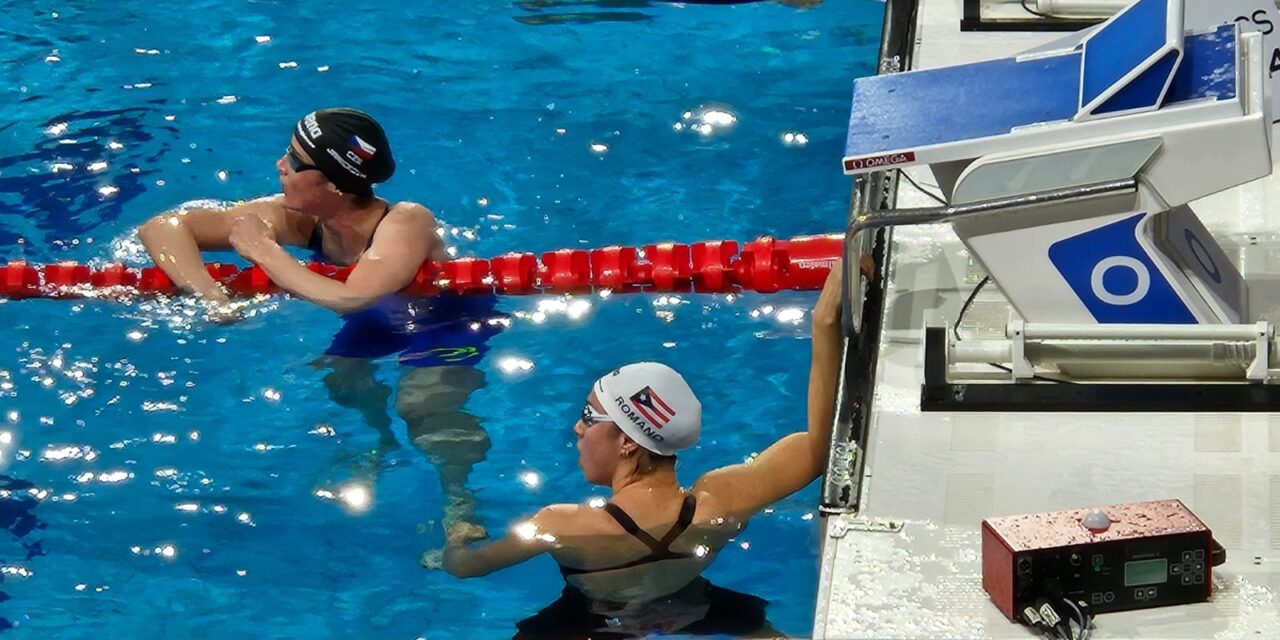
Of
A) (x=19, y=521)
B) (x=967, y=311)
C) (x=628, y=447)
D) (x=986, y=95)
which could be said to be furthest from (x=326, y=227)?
(x=986, y=95)

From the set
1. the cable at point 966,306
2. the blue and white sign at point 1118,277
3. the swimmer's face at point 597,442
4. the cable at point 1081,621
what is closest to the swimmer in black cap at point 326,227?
the swimmer's face at point 597,442

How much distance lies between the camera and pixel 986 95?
15.1 feet

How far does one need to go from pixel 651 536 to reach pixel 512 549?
398mm

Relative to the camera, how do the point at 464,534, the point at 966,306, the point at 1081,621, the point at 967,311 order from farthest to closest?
the point at 464,534, the point at 967,311, the point at 966,306, the point at 1081,621

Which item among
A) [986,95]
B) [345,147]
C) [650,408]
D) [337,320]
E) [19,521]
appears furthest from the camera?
[337,320]

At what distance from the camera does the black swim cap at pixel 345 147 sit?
18.5ft

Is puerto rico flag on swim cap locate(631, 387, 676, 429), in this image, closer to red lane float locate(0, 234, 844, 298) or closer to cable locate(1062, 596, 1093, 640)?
cable locate(1062, 596, 1093, 640)

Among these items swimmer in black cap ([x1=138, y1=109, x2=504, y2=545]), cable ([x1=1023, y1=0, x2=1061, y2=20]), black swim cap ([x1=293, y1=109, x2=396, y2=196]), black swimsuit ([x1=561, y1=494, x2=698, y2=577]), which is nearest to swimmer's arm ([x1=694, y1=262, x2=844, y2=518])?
black swimsuit ([x1=561, y1=494, x2=698, y2=577])

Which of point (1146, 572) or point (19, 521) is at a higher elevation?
point (1146, 572)

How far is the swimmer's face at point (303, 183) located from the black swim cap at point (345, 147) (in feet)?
0.09

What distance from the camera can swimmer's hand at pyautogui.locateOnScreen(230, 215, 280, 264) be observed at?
5.68 m

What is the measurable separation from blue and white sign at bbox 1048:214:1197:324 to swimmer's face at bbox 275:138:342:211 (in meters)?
2.58

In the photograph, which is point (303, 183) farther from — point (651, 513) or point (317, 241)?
point (651, 513)

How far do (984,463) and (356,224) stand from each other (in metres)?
2.63
